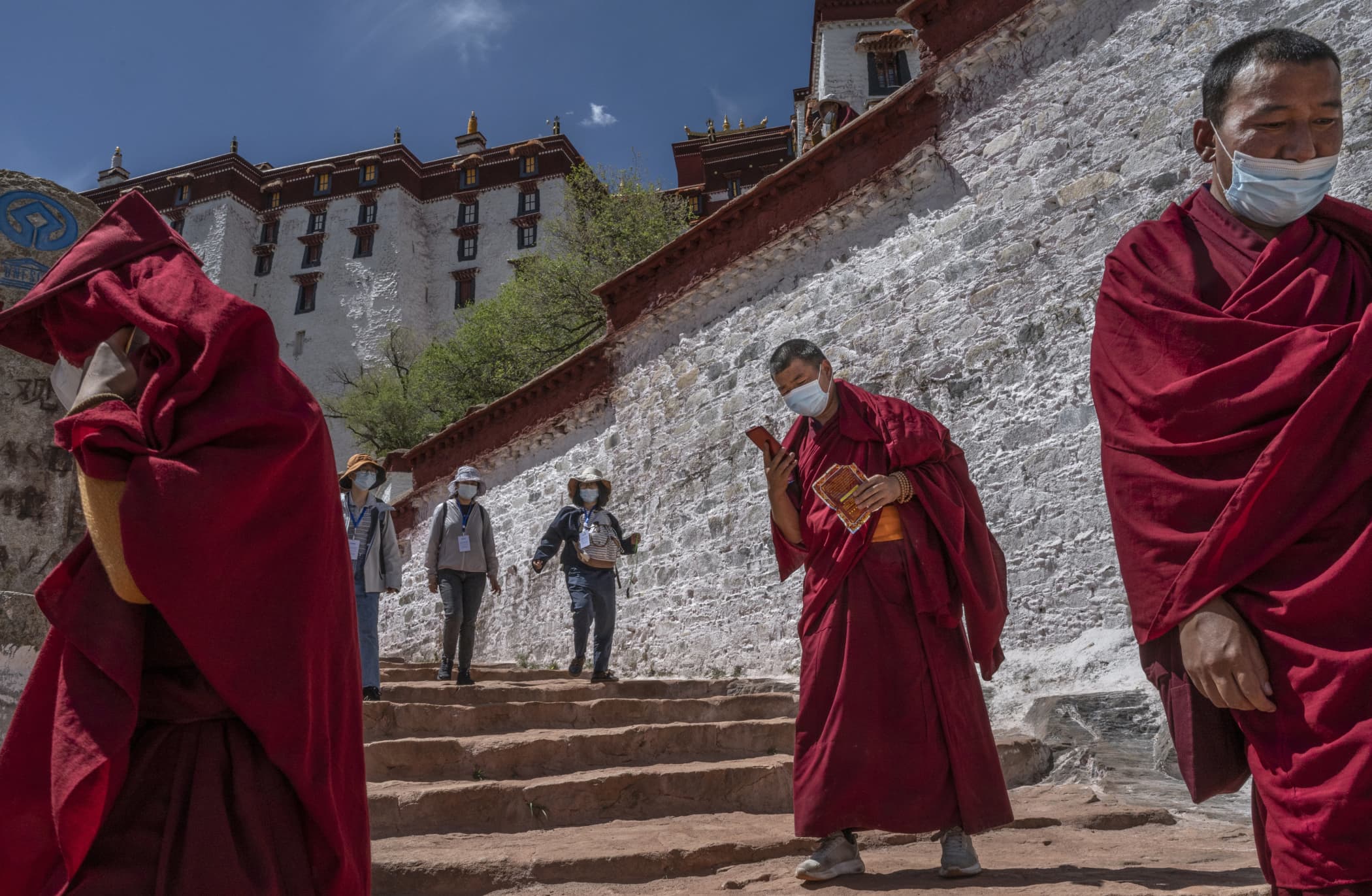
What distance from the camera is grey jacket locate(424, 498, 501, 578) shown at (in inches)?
293

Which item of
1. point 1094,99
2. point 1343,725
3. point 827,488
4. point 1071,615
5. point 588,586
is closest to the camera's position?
point 1343,725

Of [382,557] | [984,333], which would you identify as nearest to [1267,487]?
[984,333]

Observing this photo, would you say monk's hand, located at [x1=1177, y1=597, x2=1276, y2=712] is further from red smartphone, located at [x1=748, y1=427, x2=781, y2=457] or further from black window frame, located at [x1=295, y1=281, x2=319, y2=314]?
black window frame, located at [x1=295, y1=281, x2=319, y2=314]

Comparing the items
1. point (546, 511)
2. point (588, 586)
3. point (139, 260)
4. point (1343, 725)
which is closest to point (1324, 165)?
point (1343, 725)

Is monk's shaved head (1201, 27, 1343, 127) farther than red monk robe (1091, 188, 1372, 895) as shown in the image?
Yes

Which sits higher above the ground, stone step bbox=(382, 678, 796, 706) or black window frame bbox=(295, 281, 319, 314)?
black window frame bbox=(295, 281, 319, 314)

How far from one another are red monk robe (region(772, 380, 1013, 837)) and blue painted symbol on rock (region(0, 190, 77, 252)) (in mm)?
2687

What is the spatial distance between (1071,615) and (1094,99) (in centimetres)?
357

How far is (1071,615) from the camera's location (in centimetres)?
→ 577

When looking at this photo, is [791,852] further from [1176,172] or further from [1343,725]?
[1176,172]

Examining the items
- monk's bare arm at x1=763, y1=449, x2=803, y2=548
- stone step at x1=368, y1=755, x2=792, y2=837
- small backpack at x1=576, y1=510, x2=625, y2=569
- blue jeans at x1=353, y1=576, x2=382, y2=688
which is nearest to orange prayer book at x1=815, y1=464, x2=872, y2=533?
monk's bare arm at x1=763, y1=449, x2=803, y2=548

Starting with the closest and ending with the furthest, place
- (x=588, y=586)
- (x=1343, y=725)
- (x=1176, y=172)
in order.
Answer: (x=1343, y=725)
(x=1176, y=172)
(x=588, y=586)

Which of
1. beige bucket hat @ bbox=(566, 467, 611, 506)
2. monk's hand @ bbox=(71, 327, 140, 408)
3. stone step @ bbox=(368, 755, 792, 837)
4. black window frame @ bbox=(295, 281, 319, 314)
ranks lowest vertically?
stone step @ bbox=(368, 755, 792, 837)

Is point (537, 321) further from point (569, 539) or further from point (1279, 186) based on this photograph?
point (1279, 186)
